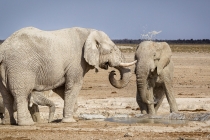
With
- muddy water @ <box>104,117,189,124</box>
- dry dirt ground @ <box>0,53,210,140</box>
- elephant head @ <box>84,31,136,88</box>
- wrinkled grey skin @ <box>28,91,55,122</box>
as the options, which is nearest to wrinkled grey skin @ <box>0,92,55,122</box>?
wrinkled grey skin @ <box>28,91,55,122</box>

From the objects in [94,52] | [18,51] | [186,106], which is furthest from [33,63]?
[186,106]

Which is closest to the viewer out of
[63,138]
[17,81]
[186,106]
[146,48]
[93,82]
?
[63,138]

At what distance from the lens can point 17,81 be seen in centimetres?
1400

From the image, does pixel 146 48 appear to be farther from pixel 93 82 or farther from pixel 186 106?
pixel 93 82

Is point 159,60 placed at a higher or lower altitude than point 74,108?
higher

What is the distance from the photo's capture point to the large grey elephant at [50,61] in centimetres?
1405

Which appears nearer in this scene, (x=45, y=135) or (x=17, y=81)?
(x=45, y=135)

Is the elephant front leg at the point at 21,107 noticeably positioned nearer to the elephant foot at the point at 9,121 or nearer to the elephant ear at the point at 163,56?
the elephant foot at the point at 9,121

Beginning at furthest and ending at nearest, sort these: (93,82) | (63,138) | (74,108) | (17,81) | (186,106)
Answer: (93,82) < (186,106) < (74,108) < (17,81) < (63,138)

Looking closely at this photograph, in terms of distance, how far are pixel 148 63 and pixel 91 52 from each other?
2550 mm

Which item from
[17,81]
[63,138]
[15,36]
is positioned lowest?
[63,138]

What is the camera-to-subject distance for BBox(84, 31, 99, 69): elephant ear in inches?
576

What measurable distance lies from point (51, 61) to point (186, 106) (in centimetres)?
605

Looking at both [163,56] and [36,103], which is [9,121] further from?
[163,56]
